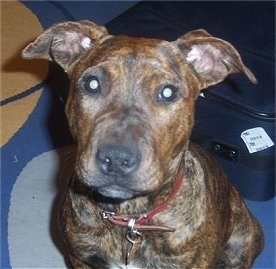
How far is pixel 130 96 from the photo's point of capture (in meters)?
2.21

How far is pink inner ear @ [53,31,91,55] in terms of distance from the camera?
2451mm

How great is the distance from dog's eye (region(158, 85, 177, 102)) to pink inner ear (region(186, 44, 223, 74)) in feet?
0.71

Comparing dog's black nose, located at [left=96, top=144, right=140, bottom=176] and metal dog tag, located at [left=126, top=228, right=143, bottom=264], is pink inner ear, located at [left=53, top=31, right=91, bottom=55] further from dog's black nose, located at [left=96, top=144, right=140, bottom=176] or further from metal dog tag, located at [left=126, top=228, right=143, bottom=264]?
metal dog tag, located at [left=126, top=228, right=143, bottom=264]

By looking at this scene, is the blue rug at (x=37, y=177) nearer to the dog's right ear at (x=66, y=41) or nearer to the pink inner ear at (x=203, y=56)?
the dog's right ear at (x=66, y=41)

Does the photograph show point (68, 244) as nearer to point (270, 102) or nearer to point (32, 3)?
point (270, 102)

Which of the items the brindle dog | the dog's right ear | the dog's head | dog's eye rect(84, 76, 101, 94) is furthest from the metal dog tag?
the dog's right ear

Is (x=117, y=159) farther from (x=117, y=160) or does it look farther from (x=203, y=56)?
(x=203, y=56)

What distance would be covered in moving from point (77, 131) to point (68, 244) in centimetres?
53

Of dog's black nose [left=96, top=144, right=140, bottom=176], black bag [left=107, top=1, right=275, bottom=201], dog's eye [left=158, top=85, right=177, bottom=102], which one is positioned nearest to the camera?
dog's black nose [left=96, top=144, right=140, bottom=176]

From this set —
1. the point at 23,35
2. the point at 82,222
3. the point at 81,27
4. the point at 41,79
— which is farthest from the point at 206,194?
the point at 23,35

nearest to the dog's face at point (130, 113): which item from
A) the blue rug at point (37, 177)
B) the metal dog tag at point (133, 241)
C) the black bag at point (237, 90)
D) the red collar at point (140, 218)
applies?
the red collar at point (140, 218)

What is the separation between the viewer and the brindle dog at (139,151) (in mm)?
2119

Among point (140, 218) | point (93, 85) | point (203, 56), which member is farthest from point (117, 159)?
point (203, 56)

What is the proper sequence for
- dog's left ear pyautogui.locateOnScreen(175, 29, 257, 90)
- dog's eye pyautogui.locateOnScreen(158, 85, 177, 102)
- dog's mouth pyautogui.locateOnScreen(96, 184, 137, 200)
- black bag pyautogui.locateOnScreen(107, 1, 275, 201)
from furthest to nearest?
black bag pyautogui.locateOnScreen(107, 1, 275, 201), dog's left ear pyautogui.locateOnScreen(175, 29, 257, 90), dog's eye pyautogui.locateOnScreen(158, 85, 177, 102), dog's mouth pyautogui.locateOnScreen(96, 184, 137, 200)
